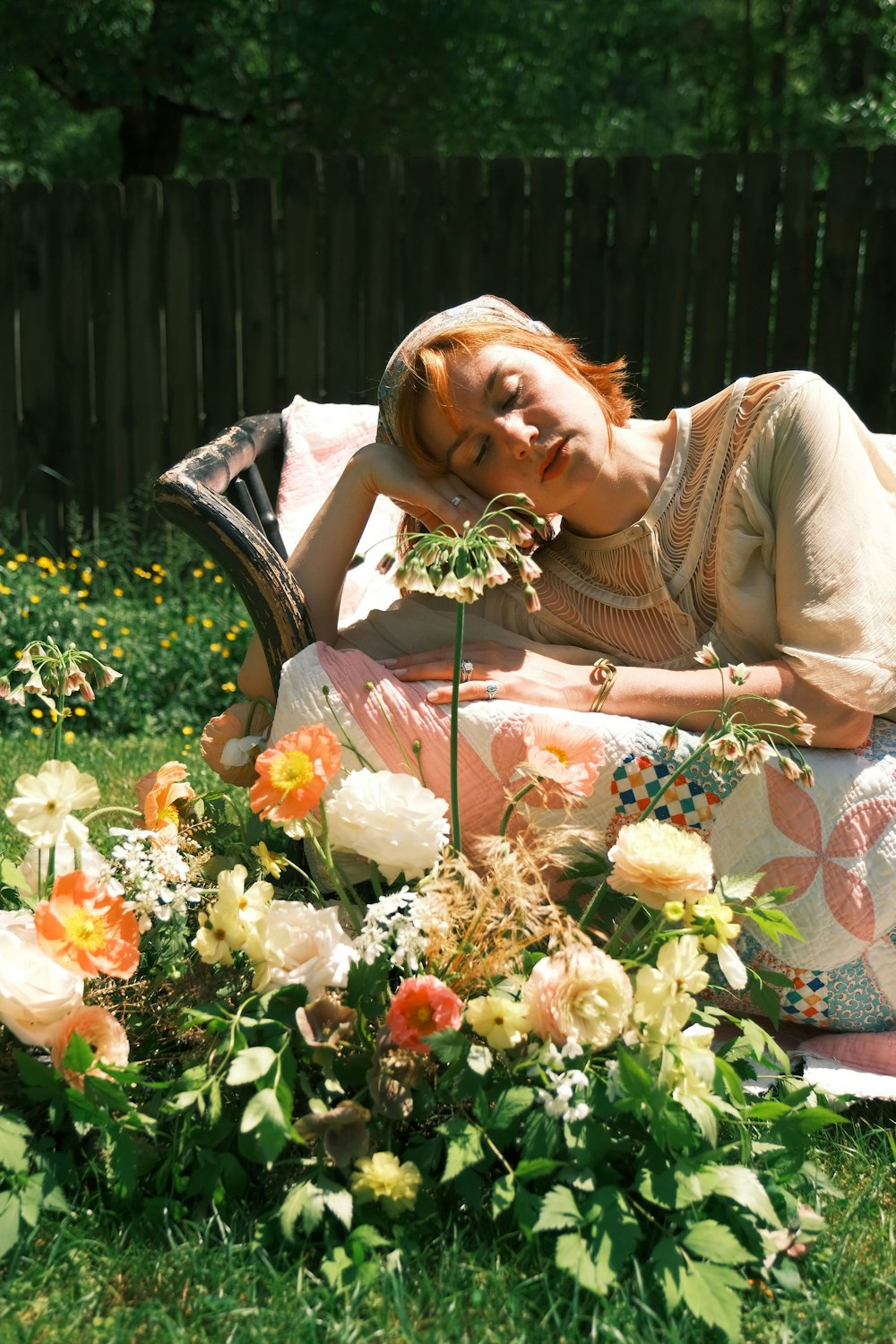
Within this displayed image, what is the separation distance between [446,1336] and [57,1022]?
0.69 metres

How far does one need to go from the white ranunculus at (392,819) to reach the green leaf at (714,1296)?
0.65 m

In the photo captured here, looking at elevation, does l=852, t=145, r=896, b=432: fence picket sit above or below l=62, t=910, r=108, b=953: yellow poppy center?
above

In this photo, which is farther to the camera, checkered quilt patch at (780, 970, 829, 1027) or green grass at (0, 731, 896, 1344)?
checkered quilt patch at (780, 970, 829, 1027)

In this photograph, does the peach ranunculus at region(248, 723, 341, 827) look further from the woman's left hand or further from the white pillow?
the white pillow

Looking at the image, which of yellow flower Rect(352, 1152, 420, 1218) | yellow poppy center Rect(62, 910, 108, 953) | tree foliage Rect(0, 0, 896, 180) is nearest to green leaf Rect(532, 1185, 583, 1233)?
yellow flower Rect(352, 1152, 420, 1218)

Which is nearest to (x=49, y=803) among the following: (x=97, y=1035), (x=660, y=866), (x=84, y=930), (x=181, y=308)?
(x=84, y=930)

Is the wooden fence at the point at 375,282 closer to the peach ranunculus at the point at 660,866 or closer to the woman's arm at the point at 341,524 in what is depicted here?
the woman's arm at the point at 341,524

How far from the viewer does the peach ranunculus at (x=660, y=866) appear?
178 centimetres

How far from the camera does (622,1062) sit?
169 cm

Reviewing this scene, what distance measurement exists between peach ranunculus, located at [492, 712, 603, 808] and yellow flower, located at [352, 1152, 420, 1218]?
1.84 ft

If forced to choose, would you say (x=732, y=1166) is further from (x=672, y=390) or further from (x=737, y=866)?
(x=672, y=390)

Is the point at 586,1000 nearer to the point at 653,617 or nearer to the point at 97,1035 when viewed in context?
the point at 97,1035

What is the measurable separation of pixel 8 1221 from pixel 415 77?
994 centimetres

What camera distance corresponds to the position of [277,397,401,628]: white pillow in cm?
306
